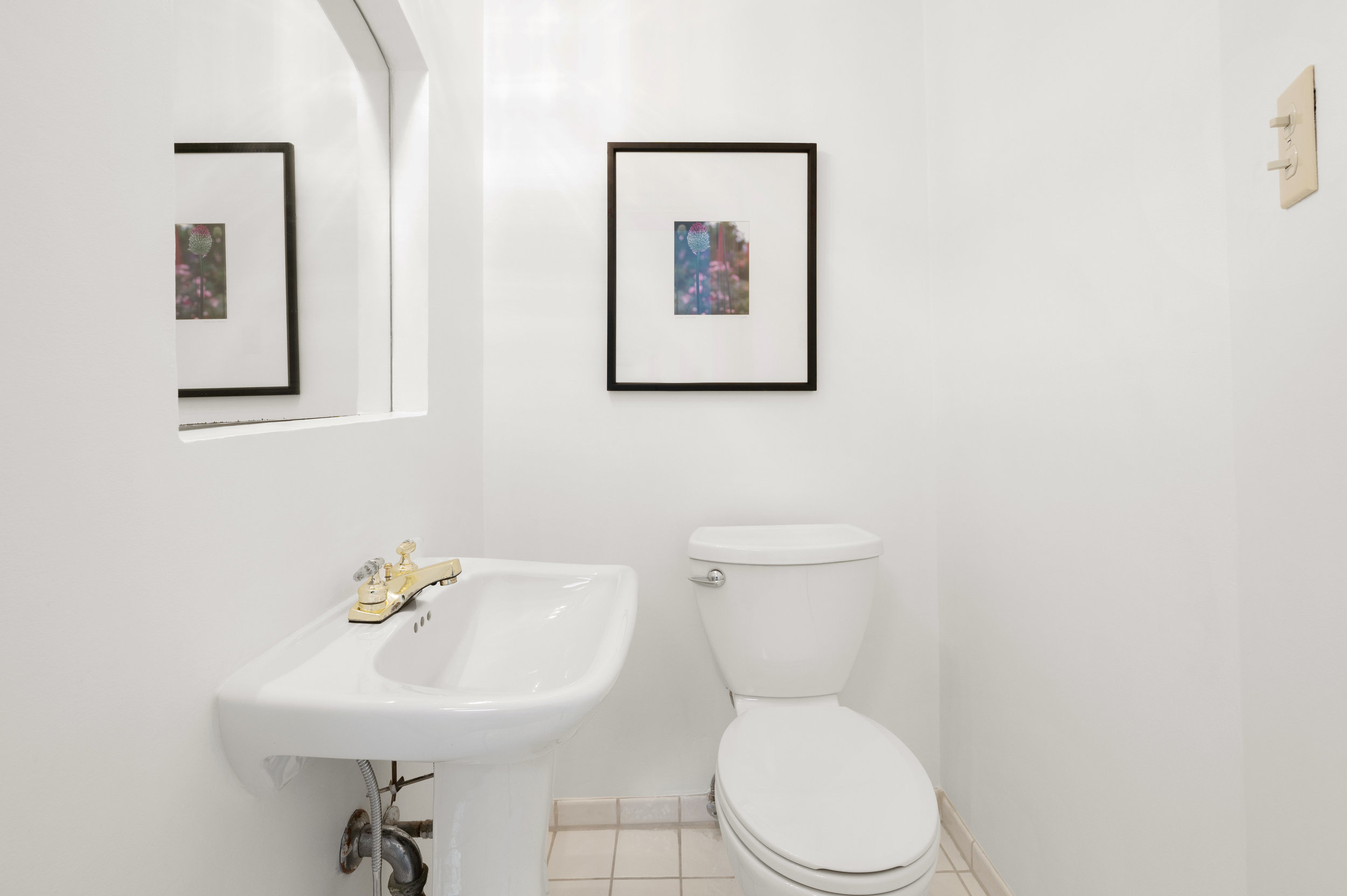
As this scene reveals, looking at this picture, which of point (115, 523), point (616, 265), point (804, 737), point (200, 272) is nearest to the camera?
point (115, 523)

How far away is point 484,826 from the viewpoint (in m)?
0.77

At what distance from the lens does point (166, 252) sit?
0.54 metres

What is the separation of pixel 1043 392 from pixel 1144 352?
0.24 metres

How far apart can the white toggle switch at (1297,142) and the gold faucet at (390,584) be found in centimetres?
115

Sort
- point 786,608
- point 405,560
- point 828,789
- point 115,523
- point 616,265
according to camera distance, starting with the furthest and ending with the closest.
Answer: point 616,265, point 786,608, point 828,789, point 405,560, point 115,523

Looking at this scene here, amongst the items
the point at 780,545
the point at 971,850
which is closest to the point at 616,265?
Result: the point at 780,545

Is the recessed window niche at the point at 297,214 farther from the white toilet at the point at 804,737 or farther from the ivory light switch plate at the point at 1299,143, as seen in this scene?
the ivory light switch plate at the point at 1299,143

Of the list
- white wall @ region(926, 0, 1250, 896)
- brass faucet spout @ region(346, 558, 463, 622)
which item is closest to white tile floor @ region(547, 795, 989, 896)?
white wall @ region(926, 0, 1250, 896)

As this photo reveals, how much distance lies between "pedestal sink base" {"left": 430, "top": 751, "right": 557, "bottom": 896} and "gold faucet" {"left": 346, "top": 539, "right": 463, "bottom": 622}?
22cm

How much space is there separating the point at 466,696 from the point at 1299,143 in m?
1.06

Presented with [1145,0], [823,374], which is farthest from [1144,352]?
A: [823,374]

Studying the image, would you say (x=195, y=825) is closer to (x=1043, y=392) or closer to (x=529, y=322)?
(x=529, y=322)

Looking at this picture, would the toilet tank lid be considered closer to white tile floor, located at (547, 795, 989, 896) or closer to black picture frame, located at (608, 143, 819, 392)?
black picture frame, located at (608, 143, 819, 392)

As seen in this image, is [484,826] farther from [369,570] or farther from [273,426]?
[273,426]
